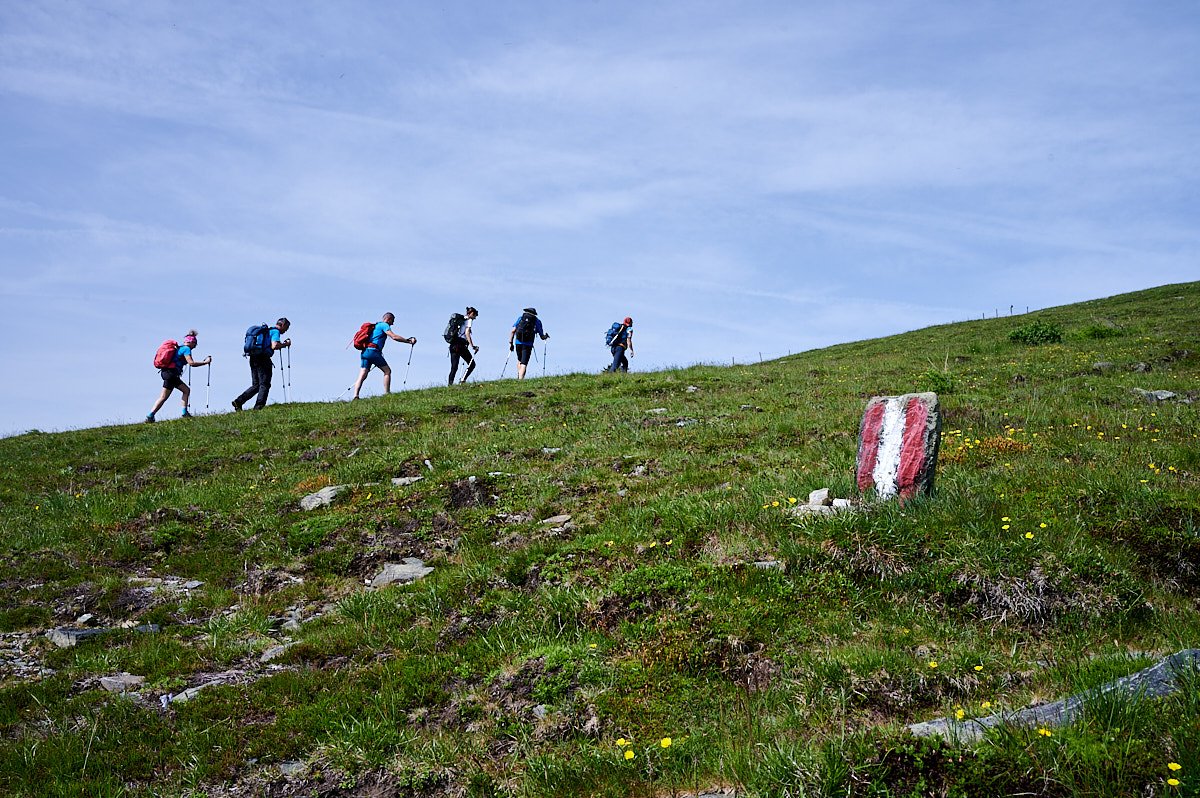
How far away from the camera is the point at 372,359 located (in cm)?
2377

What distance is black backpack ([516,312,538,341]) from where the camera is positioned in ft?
83.1

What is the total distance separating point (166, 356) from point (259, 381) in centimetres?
261

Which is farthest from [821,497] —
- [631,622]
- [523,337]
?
[523,337]

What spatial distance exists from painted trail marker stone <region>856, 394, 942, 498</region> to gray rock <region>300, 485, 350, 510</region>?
26.3 feet

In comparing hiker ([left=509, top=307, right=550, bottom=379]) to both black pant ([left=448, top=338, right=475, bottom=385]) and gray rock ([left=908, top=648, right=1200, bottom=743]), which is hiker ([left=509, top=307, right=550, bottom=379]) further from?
gray rock ([left=908, top=648, right=1200, bottom=743])

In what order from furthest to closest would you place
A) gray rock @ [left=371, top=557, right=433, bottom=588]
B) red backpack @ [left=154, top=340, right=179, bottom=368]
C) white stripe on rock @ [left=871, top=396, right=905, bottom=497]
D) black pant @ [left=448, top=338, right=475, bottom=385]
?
black pant @ [left=448, top=338, right=475, bottom=385]
red backpack @ [left=154, top=340, right=179, bottom=368]
gray rock @ [left=371, top=557, right=433, bottom=588]
white stripe on rock @ [left=871, top=396, right=905, bottom=497]

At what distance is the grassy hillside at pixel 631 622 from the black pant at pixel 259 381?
11.0 m

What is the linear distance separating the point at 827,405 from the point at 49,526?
13367 millimetres

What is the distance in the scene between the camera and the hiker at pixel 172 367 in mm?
22172

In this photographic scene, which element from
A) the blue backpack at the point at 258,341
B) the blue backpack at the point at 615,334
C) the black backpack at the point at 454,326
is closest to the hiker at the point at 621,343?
the blue backpack at the point at 615,334

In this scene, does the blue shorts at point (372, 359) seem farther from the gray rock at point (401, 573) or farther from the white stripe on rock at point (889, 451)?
the white stripe on rock at point (889, 451)

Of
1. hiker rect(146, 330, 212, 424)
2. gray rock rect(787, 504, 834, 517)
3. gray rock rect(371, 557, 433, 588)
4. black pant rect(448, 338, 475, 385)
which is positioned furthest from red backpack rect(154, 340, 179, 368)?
gray rock rect(787, 504, 834, 517)

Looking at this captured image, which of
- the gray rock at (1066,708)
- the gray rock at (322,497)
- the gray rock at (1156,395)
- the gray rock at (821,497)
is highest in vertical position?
the gray rock at (1156,395)

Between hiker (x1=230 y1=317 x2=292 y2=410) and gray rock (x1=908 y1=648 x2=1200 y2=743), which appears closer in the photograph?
gray rock (x1=908 y1=648 x2=1200 y2=743)
